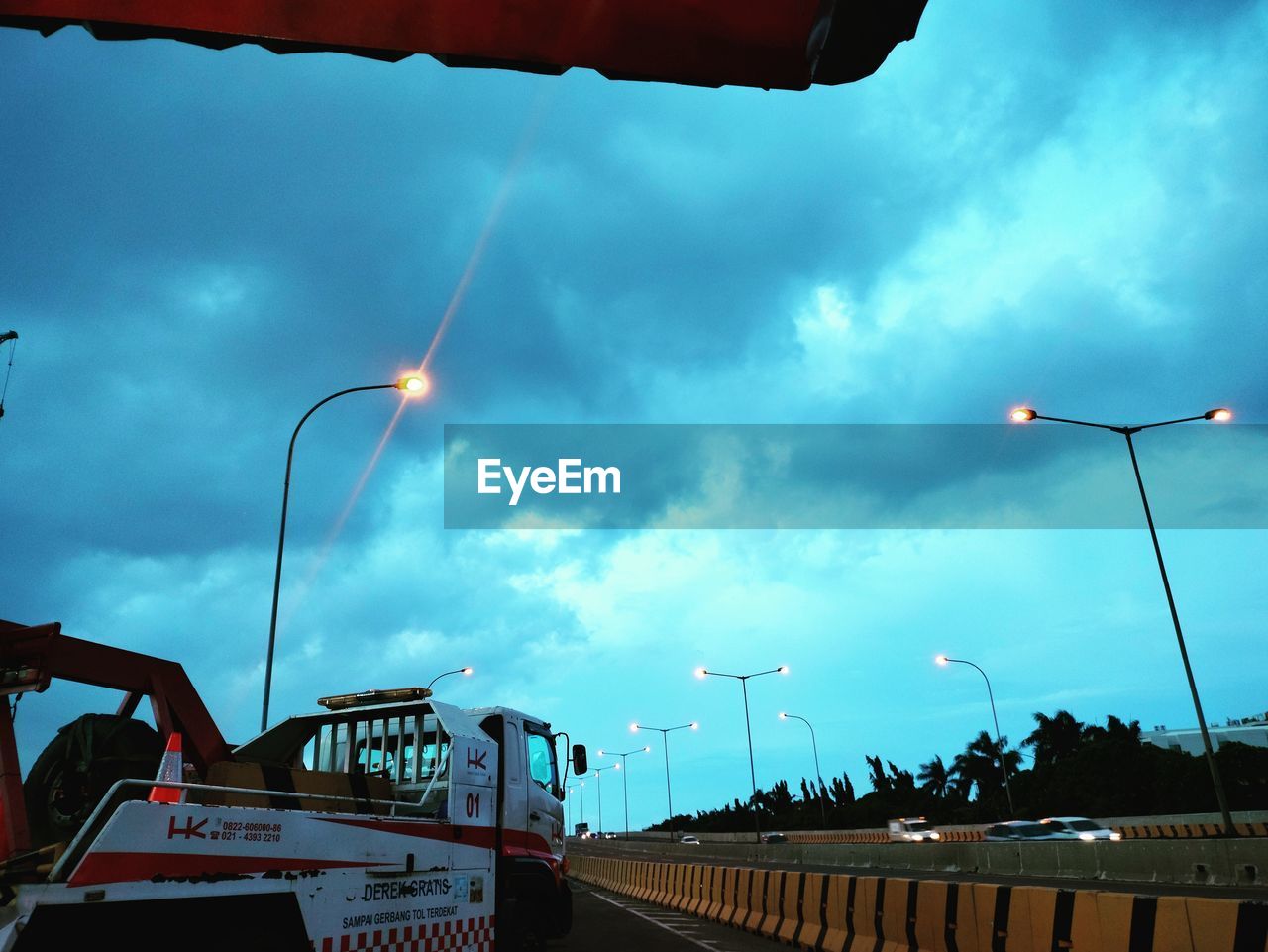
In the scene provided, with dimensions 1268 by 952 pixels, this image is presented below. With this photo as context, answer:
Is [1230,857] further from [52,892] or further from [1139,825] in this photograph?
[1139,825]

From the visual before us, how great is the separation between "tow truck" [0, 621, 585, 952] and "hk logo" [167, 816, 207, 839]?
1 centimetres

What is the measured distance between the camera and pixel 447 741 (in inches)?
358

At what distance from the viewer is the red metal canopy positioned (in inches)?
80.7

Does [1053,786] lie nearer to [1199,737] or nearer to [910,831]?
[910,831]

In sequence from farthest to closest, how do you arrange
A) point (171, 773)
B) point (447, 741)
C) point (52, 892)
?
point (447, 741) < point (171, 773) < point (52, 892)

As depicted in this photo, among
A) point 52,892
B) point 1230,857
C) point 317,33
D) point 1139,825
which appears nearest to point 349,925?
point 52,892

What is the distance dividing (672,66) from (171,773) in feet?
18.7

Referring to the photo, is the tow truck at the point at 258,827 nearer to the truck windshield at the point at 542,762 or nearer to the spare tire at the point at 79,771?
the spare tire at the point at 79,771

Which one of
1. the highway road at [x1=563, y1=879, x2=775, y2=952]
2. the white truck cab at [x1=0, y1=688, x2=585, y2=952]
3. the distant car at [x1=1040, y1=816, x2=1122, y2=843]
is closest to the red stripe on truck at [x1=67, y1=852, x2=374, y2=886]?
the white truck cab at [x1=0, y1=688, x2=585, y2=952]

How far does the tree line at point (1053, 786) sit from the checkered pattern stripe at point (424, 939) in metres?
39.8

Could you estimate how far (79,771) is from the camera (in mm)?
6363

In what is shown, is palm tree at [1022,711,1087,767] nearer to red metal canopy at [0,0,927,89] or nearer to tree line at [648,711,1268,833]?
tree line at [648,711,1268,833]

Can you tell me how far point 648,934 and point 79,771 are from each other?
39.1 ft

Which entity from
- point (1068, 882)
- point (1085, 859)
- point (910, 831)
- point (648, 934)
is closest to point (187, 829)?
point (648, 934)
